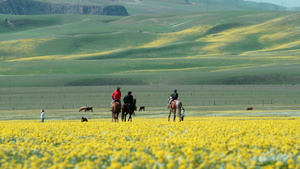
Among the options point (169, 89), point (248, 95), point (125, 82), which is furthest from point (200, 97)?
point (125, 82)

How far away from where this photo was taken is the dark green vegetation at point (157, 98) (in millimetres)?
86619

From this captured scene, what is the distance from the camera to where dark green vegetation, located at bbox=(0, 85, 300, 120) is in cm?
8662

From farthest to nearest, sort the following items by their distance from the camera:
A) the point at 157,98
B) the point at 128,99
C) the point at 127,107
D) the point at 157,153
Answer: the point at 157,98
the point at 127,107
the point at 128,99
the point at 157,153

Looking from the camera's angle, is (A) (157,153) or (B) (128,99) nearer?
(A) (157,153)

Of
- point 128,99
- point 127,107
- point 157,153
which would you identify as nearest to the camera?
point 157,153

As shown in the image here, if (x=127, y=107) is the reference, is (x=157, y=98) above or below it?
above

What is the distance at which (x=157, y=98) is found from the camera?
4151 inches

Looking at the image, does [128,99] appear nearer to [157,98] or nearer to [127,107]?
[127,107]

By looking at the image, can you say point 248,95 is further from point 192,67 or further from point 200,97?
point 192,67

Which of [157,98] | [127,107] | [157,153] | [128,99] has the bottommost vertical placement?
[157,153]

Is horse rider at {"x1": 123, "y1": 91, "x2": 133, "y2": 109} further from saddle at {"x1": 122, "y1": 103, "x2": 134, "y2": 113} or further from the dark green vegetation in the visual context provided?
the dark green vegetation

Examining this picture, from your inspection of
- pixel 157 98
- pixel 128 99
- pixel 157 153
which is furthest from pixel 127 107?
pixel 157 98

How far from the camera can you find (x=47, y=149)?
58.7 feet

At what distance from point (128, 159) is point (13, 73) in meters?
172
